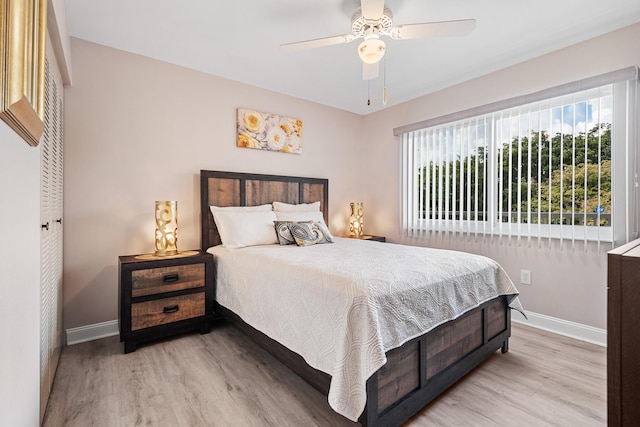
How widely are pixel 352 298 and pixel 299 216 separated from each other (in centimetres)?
197

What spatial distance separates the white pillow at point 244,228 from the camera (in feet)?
9.25

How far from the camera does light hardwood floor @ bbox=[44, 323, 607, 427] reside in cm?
161

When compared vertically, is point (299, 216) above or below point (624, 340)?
above

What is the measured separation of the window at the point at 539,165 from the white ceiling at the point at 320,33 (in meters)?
0.44

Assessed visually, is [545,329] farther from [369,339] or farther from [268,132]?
[268,132]

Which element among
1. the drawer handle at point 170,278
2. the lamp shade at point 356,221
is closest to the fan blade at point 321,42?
the drawer handle at point 170,278

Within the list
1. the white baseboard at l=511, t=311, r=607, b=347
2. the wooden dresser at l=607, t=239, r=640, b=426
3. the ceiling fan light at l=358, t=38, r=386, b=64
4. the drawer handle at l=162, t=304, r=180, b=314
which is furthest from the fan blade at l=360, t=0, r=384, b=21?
the white baseboard at l=511, t=311, r=607, b=347

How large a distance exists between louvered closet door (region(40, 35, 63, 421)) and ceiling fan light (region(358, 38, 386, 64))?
183 centimetres

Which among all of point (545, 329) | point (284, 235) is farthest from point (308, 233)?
point (545, 329)

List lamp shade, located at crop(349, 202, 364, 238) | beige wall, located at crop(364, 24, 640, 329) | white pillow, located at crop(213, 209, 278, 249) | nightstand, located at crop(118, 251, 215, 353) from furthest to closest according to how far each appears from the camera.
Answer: lamp shade, located at crop(349, 202, 364, 238)
white pillow, located at crop(213, 209, 278, 249)
beige wall, located at crop(364, 24, 640, 329)
nightstand, located at crop(118, 251, 215, 353)

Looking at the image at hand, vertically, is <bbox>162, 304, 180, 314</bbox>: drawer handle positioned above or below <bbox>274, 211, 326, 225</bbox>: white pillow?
below

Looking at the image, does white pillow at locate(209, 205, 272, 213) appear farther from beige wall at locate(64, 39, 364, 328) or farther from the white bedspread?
the white bedspread

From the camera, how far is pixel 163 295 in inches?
96.6

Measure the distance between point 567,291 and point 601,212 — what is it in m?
0.72
